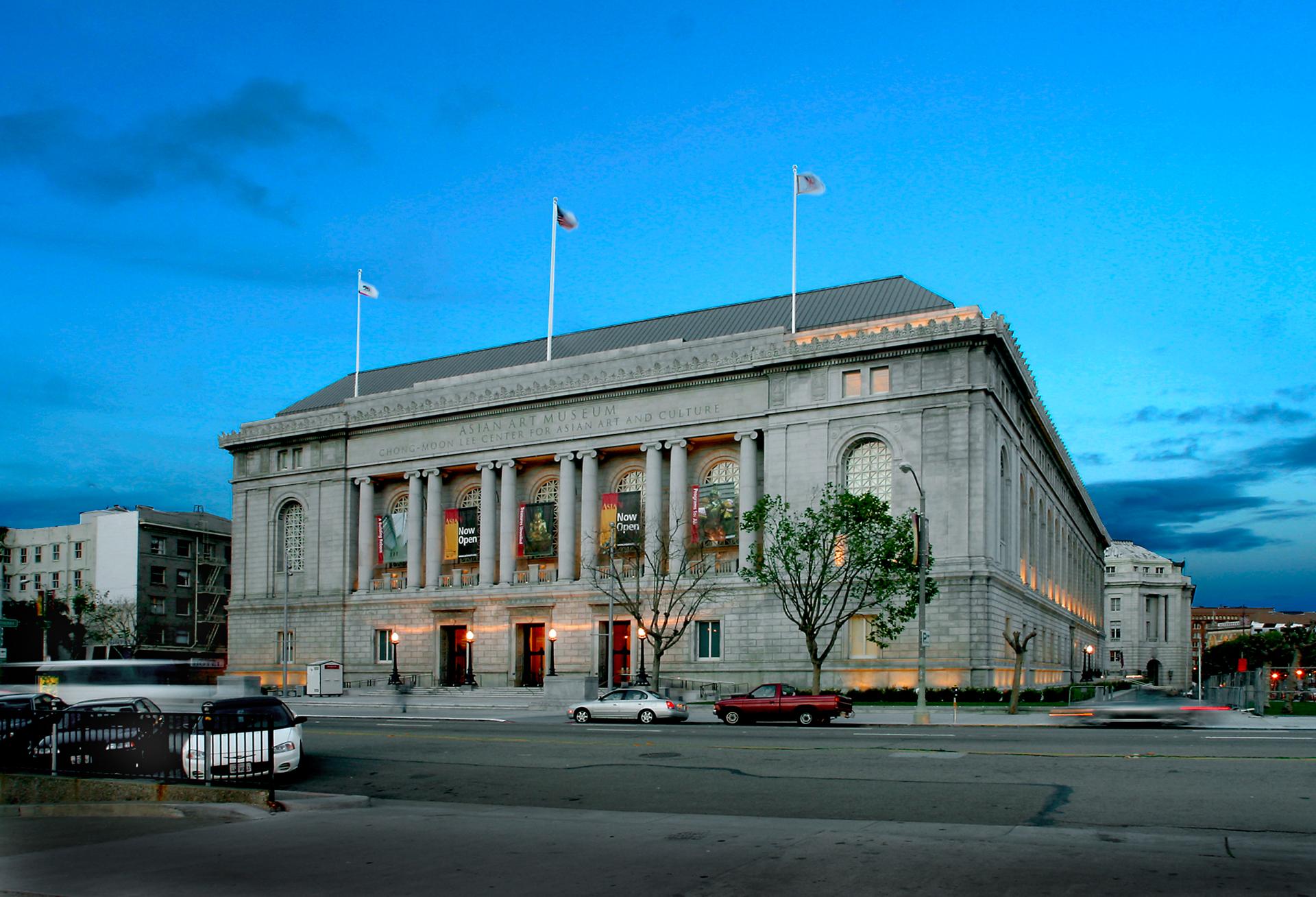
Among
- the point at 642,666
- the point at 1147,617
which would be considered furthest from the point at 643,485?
the point at 1147,617

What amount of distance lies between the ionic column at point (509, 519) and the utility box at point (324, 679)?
38.8ft

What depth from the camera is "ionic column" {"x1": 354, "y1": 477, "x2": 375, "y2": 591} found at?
83.4m

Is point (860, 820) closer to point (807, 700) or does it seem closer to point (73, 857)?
point (73, 857)

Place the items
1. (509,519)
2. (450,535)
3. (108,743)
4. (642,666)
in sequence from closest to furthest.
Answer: (108,743), (642,666), (509,519), (450,535)

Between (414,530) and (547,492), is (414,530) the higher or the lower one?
the lower one

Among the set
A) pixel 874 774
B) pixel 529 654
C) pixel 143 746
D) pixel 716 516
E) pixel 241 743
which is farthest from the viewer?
pixel 529 654

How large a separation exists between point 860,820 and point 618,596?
55526 mm

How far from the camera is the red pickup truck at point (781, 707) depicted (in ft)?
136

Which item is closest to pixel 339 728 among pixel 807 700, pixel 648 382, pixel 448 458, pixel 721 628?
pixel 807 700

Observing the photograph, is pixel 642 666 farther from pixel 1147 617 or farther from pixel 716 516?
pixel 1147 617

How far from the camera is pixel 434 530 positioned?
265 ft

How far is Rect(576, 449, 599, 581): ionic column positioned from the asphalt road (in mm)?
38074

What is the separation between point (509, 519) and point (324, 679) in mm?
15205

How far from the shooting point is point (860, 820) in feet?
54.2
